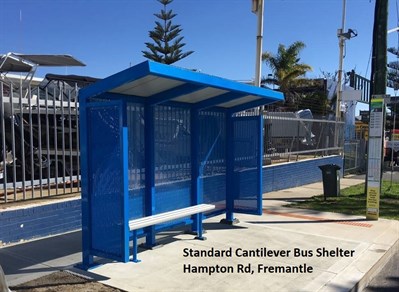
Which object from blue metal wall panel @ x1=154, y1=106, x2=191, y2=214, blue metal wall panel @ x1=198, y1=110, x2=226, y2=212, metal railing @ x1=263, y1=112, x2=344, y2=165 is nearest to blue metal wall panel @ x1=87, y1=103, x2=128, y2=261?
blue metal wall panel @ x1=154, y1=106, x2=191, y2=214

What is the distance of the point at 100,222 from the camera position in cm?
506

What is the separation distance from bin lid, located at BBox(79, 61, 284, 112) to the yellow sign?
2.95 m

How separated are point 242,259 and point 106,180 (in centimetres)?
220

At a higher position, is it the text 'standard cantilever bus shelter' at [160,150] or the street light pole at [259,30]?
the street light pole at [259,30]

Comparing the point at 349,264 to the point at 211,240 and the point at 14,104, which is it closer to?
the point at 211,240

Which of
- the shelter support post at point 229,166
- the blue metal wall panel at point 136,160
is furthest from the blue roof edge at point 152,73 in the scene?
the shelter support post at point 229,166

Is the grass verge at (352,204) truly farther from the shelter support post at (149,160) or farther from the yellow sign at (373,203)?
the shelter support post at (149,160)

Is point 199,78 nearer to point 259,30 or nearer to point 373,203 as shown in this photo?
point 373,203

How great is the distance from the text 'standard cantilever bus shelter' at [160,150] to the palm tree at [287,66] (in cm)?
2424

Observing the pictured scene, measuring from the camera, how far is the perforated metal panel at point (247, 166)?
7629mm

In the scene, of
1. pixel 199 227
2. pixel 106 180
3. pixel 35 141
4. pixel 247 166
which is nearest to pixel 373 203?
pixel 247 166

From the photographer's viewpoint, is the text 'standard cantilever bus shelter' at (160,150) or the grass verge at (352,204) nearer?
the text 'standard cantilever bus shelter' at (160,150)

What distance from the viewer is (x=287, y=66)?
31281mm

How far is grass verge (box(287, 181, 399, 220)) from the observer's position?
31.1 feet
